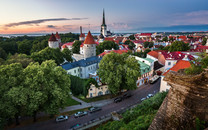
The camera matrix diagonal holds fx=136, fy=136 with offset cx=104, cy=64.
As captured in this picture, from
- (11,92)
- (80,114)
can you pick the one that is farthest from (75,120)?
(11,92)

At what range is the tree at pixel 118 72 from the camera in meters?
22.5

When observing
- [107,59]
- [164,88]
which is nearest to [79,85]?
[107,59]

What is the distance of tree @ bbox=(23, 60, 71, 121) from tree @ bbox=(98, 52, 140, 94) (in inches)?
320

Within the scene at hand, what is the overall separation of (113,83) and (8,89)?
48.6 feet

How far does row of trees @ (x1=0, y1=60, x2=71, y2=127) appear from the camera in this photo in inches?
571

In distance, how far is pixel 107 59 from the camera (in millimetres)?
23875

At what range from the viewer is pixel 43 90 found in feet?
53.6

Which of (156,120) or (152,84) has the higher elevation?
(156,120)

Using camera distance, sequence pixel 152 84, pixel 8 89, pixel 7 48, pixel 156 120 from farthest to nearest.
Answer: pixel 7 48
pixel 152 84
pixel 8 89
pixel 156 120

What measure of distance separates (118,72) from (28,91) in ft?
43.9

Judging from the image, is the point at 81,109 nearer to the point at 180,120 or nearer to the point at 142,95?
the point at 142,95

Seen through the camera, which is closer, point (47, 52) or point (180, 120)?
point (180, 120)

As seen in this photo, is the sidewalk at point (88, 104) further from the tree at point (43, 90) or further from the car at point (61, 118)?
the tree at point (43, 90)

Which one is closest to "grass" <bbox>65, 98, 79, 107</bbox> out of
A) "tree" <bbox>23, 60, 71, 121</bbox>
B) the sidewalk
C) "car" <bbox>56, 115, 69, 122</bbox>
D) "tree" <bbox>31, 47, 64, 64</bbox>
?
the sidewalk
